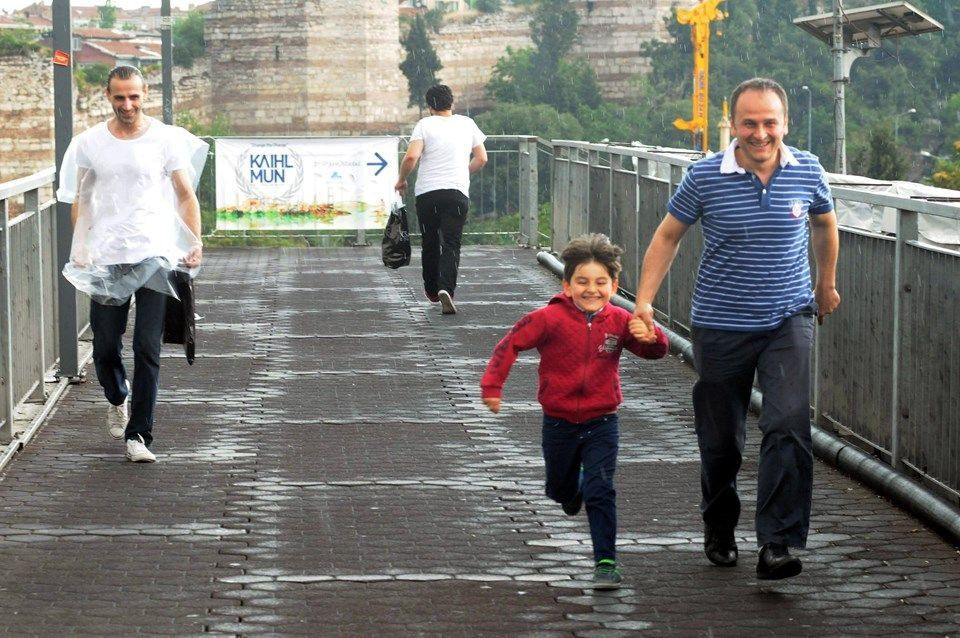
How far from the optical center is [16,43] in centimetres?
5994

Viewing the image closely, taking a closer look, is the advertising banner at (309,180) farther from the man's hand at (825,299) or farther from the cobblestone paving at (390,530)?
the man's hand at (825,299)

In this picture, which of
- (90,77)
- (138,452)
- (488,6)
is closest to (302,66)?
(90,77)

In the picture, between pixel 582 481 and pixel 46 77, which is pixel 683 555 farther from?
pixel 46 77

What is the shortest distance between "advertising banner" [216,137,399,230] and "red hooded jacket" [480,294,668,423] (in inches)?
644

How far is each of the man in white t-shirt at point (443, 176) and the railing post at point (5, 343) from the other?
17.7 feet

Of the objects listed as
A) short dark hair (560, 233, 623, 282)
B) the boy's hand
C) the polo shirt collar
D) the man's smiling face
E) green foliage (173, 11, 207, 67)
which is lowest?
the boy's hand

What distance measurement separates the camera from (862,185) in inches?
351

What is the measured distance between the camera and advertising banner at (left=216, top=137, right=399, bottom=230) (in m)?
22.2

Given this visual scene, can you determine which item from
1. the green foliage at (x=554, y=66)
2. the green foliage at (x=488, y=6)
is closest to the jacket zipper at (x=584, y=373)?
the green foliage at (x=554, y=66)

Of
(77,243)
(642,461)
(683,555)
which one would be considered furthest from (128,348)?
(683,555)

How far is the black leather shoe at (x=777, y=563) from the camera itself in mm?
5637

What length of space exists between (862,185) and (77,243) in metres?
3.58

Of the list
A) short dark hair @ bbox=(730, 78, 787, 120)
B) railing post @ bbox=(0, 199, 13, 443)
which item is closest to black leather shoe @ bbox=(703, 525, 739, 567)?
short dark hair @ bbox=(730, 78, 787, 120)

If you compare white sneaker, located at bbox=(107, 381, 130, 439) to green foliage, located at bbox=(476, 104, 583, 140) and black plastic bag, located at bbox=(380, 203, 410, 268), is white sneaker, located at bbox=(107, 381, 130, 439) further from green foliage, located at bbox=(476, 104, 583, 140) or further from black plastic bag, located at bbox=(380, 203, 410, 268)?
green foliage, located at bbox=(476, 104, 583, 140)
